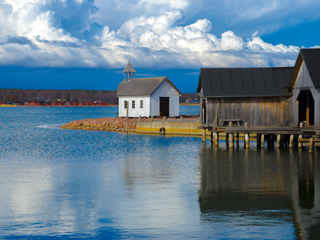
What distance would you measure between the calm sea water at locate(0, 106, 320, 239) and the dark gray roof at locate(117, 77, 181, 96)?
28.0m

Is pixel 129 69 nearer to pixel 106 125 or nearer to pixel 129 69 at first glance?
pixel 129 69

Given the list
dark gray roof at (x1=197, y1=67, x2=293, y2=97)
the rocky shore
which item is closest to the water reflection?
dark gray roof at (x1=197, y1=67, x2=293, y2=97)

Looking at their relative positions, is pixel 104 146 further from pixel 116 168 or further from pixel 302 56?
pixel 302 56

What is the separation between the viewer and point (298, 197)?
14.6 metres

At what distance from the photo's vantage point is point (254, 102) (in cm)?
3116

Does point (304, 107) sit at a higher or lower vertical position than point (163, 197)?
higher

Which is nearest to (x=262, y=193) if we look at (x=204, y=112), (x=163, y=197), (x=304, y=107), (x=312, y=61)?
(x=163, y=197)

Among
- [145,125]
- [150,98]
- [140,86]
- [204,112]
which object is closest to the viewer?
[204,112]

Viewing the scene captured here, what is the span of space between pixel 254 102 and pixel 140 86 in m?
27.7

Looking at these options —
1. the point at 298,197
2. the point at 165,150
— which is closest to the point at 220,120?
the point at 165,150

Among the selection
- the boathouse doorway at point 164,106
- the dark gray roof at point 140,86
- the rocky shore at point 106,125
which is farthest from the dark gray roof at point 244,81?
the boathouse doorway at point 164,106

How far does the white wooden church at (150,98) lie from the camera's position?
54688 millimetres

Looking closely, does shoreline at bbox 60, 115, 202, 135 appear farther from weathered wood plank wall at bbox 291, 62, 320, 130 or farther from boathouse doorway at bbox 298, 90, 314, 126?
weathered wood plank wall at bbox 291, 62, 320, 130

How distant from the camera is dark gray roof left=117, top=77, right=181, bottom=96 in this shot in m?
54.9
